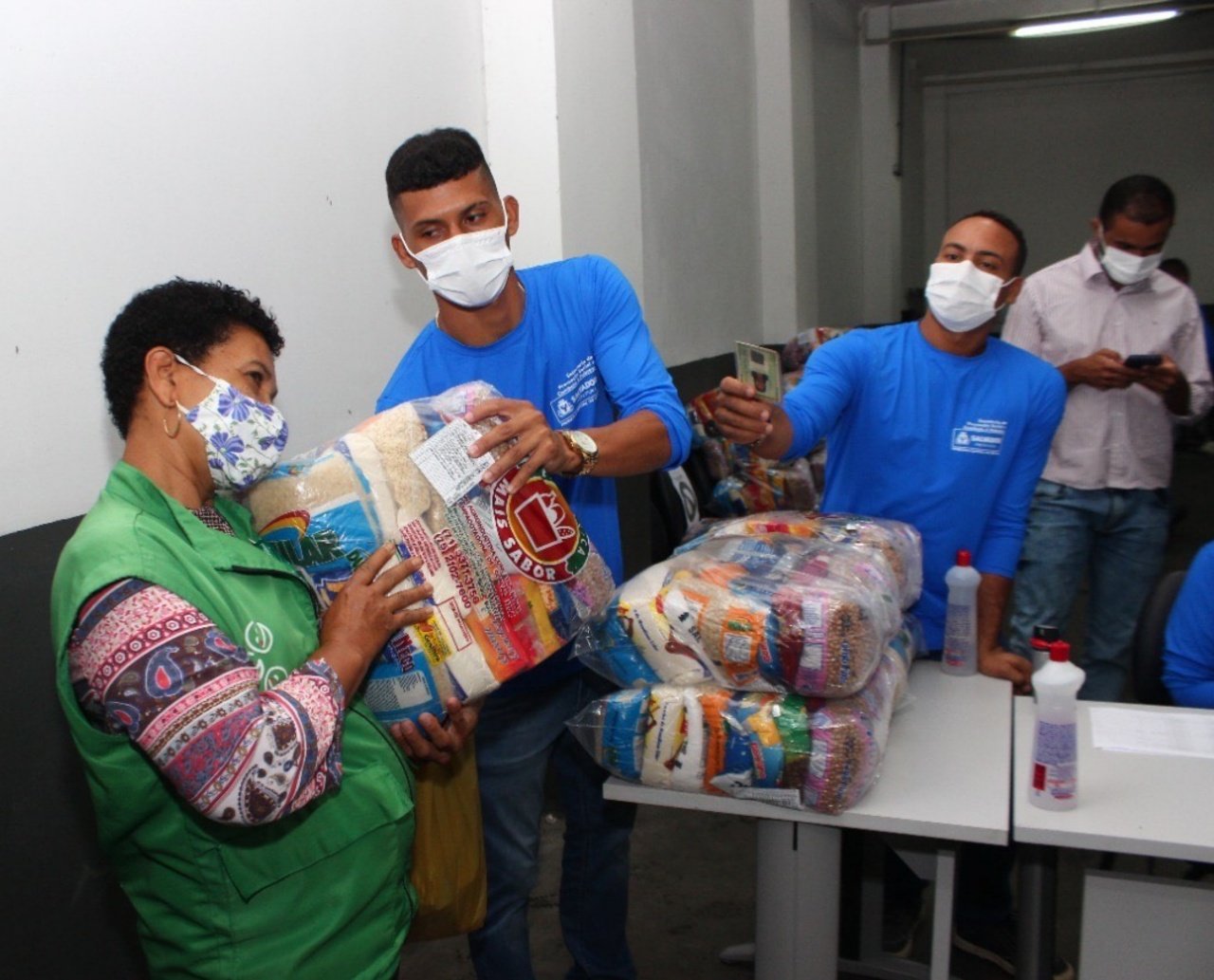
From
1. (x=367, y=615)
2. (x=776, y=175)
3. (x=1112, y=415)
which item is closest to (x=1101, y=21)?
(x=776, y=175)

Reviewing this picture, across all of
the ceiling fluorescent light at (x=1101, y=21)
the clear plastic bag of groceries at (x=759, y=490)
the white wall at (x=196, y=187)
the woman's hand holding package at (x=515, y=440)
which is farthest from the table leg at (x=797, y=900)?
the ceiling fluorescent light at (x=1101, y=21)

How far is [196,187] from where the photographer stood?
2152 mm

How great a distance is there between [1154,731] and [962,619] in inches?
16.3

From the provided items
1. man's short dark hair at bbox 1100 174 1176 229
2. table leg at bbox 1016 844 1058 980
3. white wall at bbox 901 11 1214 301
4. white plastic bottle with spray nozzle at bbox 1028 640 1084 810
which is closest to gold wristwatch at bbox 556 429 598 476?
white plastic bottle with spray nozzle at bbox 1028 640 1084 810

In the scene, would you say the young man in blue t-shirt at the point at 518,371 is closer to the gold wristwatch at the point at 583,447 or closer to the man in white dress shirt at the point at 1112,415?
the gold wristwatch at the point at 583,447

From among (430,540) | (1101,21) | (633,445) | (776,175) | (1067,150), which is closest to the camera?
(430,540)

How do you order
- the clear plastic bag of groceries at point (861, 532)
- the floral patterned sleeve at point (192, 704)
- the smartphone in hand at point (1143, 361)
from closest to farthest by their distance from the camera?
the floral patterned sleeve at point (192, 704)
the clear plastic bag of groceries at point (861, 532)
the smartphone in hand at point (1143, 361)

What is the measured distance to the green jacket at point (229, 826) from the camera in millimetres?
1274

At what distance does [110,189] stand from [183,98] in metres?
0.28

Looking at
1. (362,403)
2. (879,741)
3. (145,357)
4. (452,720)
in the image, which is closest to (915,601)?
(879,741)

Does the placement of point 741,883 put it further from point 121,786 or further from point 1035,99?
point 1035,99

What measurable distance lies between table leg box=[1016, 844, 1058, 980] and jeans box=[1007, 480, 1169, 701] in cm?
139

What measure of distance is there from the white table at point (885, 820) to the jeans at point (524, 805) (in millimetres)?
232

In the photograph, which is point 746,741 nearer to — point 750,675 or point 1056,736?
point 750,675
